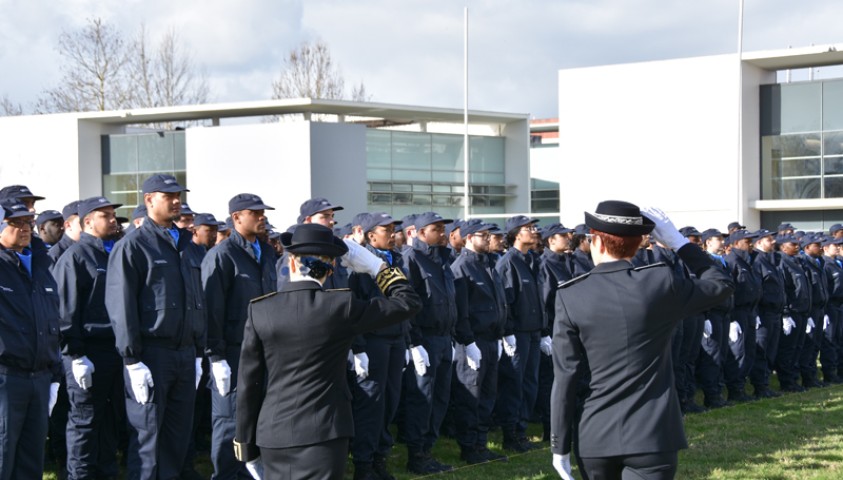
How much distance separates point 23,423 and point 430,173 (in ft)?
113

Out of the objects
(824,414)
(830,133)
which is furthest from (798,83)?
(824,414)

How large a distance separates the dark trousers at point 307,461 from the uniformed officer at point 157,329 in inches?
83.1

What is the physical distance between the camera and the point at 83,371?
7.81 metres

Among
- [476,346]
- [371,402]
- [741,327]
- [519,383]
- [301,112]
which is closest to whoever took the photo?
[371,402]

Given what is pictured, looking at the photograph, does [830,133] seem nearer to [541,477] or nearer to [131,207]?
[131,207]

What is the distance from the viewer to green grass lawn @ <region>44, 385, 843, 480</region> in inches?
373

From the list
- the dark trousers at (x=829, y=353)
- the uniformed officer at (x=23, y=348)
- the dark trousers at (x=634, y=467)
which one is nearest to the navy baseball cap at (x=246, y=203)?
the uniformed officer at (x=23, y=348)

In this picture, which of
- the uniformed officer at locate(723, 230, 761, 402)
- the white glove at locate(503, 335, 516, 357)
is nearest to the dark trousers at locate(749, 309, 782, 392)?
the uniformed officer at locate(723, 230, 761, 402)

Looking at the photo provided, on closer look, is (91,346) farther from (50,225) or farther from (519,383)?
(519,383)

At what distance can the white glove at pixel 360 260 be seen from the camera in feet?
18.7

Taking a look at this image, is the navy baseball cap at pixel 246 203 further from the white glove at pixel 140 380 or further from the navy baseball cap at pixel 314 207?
the white glove at pixel 140 380

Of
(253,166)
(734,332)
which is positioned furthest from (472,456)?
(253,166)

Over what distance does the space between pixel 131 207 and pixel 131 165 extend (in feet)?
5.35

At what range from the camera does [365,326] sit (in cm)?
546
